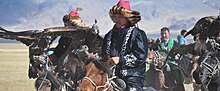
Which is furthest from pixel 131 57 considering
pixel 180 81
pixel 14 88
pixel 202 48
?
pixel 14 88

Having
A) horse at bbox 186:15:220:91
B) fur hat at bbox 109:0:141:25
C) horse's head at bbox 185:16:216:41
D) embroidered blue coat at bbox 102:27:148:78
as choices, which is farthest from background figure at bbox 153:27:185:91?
fur hat at bbox 109:0:141:25

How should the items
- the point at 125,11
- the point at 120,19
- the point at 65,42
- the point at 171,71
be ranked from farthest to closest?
the point at 171,71 → the point at 65,42 → the point at 120,19 → the point at 125,11

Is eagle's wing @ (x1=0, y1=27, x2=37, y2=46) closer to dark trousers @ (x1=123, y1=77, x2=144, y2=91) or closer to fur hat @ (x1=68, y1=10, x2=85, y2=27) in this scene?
fur hat @ (x1=68, y1=10, x2=85, y2=27)

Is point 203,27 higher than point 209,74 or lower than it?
higher

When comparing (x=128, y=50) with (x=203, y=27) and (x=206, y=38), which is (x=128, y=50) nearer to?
(x=206, y=38)

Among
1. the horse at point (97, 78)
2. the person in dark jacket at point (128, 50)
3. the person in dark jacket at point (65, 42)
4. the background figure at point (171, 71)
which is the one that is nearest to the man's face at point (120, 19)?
the person in dark jacket at point (128, 50)

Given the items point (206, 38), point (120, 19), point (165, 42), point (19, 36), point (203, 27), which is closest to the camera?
point (120, 19)

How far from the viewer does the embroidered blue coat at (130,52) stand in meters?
7.22

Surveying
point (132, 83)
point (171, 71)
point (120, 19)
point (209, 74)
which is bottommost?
point (171, 71)

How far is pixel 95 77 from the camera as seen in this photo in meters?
7.08

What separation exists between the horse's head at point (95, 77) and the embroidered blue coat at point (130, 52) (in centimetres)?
22

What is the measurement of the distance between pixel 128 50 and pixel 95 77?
547mm

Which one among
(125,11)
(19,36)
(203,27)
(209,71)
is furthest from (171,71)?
(125,11)

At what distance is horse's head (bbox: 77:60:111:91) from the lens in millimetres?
6965
